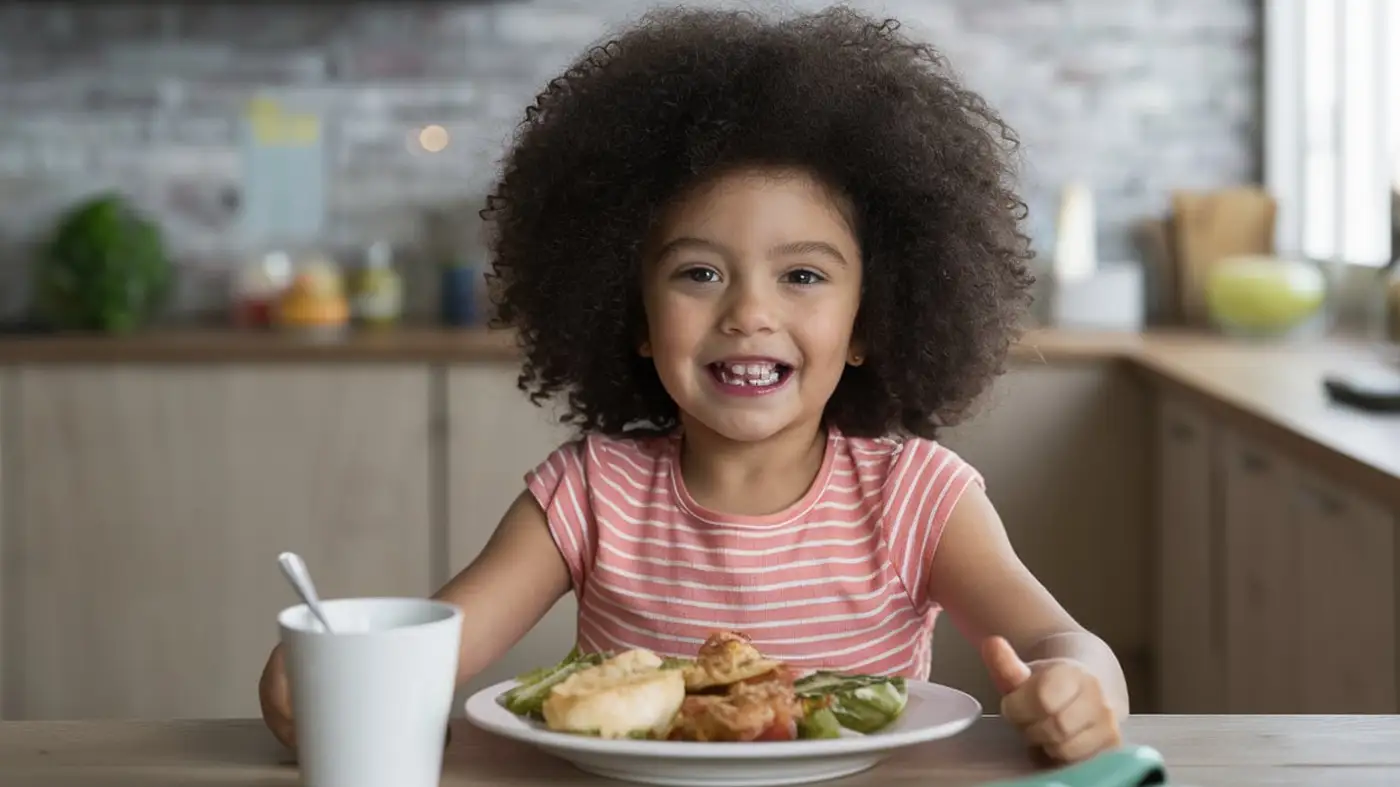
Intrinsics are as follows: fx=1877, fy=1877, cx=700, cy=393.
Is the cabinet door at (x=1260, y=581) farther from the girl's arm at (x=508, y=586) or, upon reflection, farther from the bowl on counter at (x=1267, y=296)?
the girl's arm at (x=508, y=586)

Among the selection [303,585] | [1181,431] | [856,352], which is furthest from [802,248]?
[1181,431]

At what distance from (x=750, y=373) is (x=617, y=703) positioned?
48cm

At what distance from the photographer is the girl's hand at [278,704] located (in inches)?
41.7

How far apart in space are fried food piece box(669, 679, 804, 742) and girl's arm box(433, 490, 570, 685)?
0.38 metres

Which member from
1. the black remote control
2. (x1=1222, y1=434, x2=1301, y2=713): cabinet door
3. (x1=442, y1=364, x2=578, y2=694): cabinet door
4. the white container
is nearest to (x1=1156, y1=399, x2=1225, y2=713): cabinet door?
(x1=1222, y1=434, x2=1301, y2=713): cabinet door

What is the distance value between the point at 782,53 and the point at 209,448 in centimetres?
226

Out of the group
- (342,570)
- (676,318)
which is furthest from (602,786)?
(342,570)

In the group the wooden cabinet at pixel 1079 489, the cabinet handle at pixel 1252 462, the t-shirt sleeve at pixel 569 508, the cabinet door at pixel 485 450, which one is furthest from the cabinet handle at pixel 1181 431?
the t-shirt sleeve at pixel 569 508

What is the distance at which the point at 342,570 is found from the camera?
3506mm

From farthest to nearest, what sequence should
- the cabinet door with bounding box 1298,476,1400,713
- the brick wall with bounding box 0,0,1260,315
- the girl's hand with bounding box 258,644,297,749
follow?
the brick wall with bounding box 0,0,1260,315 < the cabinet door with bounding box 1298,476,1400,713 < the girl's hand with bounding box 258,644,297,749

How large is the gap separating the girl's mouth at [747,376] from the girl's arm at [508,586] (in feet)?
0.63

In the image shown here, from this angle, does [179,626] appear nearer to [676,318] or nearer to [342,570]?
[342,570]

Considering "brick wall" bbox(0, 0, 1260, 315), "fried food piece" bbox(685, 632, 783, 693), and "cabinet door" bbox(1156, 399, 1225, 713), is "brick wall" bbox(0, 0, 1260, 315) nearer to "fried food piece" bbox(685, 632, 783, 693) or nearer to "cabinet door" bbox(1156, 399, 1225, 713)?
"cabinet door" bbox(1156, 399, 1225, 713)

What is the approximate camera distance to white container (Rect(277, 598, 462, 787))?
852 millimetres
